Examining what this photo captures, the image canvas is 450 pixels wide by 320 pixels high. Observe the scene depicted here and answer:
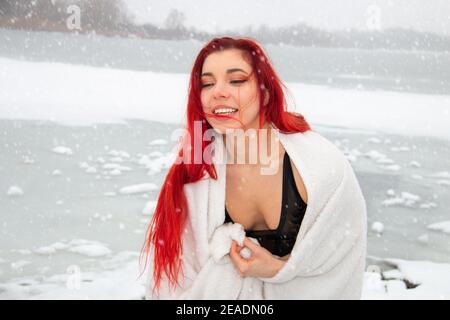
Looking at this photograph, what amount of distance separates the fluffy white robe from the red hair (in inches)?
1.0

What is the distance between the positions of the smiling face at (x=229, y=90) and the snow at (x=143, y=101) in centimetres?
233

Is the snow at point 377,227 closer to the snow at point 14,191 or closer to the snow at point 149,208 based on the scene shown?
the snow at point 149,208

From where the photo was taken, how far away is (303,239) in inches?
53.3

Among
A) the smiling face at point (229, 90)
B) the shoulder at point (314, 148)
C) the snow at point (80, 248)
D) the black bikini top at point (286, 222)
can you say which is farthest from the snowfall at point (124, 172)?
the smiling face at point (229, 90)

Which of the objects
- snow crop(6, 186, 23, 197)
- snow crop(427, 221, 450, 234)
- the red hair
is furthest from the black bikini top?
snow crop(6, 186, 23, 197)

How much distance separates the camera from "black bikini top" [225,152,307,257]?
141 centimetres

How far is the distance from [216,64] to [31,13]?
319 cm

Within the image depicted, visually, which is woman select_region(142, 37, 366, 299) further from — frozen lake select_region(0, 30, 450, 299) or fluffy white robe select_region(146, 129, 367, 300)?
frozen lake select_region(0, 30, 450, 299)

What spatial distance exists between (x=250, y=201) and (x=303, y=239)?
203mm

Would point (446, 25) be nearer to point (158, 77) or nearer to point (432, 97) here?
point (432, 97)

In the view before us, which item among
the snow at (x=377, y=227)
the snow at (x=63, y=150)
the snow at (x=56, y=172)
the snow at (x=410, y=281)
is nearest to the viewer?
the snow at (x=410, y=281)

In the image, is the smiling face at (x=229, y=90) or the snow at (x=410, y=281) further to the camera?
the snow at (x=410, y=281)

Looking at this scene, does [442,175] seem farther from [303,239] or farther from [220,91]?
[220,91]

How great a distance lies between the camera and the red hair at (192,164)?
1.39 meters
